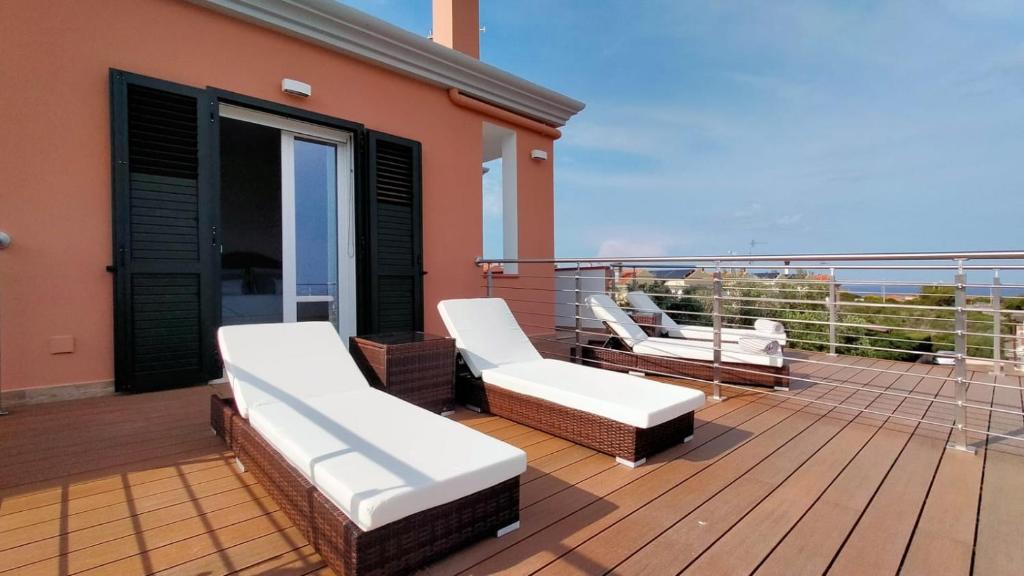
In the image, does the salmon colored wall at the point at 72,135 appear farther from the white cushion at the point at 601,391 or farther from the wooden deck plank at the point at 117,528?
the white cushion at the point at 601,391

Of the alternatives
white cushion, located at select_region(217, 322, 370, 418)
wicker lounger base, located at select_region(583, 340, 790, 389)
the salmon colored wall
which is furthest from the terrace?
wicker lounger base, located at select_region(583, 340, 790, 389)

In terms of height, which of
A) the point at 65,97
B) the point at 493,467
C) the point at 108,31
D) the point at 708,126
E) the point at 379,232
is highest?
the point at 708,126

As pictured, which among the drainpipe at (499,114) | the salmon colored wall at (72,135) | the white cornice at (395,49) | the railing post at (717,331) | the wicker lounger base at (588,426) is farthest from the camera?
the drainpipe at (499,114)

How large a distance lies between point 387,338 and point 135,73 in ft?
8.64

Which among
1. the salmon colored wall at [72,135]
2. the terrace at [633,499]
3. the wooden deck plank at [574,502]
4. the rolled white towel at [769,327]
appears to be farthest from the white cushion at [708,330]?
the salmon colored wall at [72,135]

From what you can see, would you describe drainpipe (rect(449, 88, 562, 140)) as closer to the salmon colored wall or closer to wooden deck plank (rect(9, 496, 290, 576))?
the salmon colored wall

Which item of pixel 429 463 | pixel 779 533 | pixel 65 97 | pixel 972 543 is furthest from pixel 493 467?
pixel 65 97

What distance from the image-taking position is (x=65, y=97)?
312 cm

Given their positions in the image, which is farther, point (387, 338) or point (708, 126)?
point (708, 126)

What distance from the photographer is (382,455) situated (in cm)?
161

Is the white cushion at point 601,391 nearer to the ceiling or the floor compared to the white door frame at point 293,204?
nearer to the floor

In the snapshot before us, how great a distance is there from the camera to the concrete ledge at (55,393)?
2.98 meters

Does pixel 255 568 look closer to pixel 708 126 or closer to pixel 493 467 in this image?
pixel 493 467

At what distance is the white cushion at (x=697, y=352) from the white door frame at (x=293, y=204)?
9.09ft
